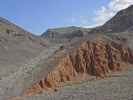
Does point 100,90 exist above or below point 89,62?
below

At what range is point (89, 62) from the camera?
41.3 m

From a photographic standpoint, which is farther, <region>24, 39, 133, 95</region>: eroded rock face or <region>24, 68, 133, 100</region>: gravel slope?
<region>24, 39, 133, 95</region>: eroded rock face

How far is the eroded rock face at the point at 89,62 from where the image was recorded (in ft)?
128

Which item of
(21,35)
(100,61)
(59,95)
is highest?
(21,35)

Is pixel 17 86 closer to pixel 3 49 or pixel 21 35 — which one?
pixel 3 49

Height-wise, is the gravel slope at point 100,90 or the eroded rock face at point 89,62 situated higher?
the eroded rock face at point 89,62

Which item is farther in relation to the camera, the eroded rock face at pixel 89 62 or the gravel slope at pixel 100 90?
the eroded rock face at pixel 89 62

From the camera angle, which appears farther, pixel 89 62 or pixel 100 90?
pixel 89 62

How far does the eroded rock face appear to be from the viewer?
39.1m

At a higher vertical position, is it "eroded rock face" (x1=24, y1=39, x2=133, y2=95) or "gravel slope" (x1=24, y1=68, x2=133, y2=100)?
"eroded rock face" (x1=24, y1=39, x2=133, y2=95)

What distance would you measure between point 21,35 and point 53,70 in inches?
3554

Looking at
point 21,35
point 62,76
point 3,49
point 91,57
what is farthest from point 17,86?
point 21,35

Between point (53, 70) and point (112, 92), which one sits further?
point (53, 70)

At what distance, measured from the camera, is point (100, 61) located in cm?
4119
